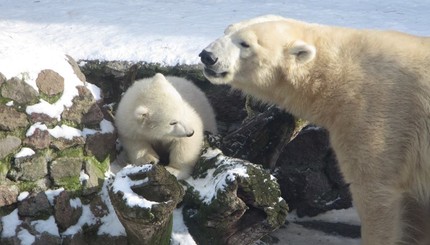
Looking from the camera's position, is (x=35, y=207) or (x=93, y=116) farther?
(x=93, y=116)

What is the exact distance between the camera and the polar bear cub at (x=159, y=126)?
5.18m

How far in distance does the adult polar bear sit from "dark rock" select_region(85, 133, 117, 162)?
113cm

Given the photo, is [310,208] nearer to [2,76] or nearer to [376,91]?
[376,91]

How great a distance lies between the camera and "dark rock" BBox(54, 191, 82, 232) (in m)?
4.77

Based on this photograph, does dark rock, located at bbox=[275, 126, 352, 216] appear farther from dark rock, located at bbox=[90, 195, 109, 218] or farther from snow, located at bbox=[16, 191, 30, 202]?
snow, located at bbox=[16, 191, 30, 202]

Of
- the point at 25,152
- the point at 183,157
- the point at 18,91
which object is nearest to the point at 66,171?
the point at 25,152

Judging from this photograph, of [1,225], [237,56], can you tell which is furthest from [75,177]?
[237,56]

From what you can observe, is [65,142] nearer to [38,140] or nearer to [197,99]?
[38,140]

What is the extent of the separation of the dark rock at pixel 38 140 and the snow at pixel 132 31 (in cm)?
4

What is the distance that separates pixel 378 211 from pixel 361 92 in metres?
0.82

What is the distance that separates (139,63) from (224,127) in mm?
1009

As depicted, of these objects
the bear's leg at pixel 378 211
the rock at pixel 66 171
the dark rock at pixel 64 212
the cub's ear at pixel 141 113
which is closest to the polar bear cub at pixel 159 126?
the cub's ear at pixel 141 113

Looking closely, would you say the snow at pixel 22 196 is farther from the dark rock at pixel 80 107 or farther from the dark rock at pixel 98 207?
the dark rock at pixel 80 107

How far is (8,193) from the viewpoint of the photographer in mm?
4656
